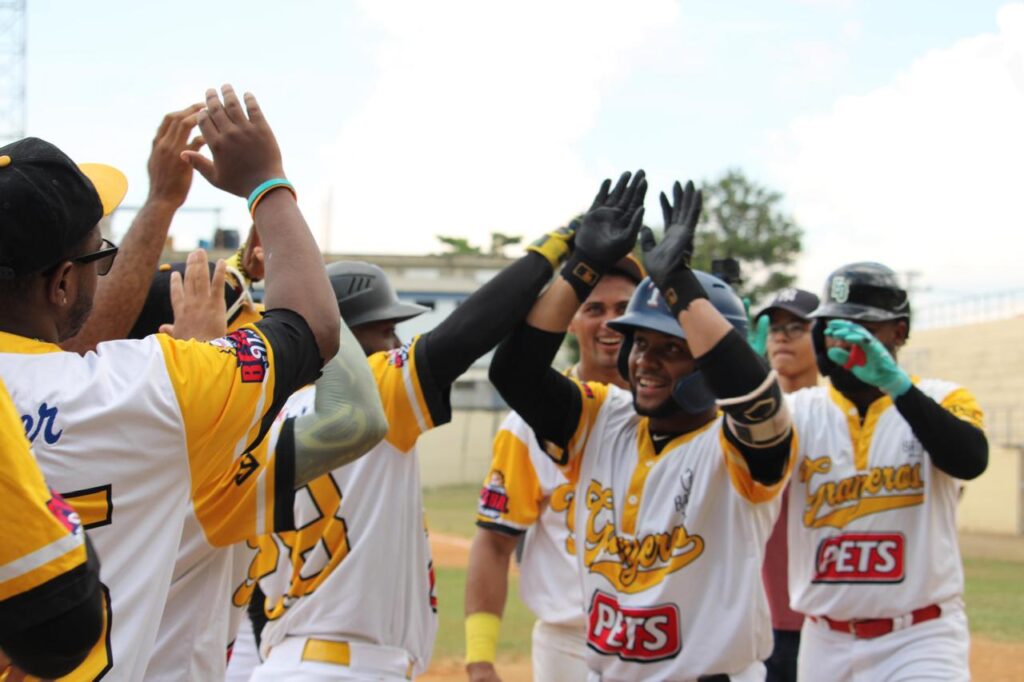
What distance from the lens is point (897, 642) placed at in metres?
5.08

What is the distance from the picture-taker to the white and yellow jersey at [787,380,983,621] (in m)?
5.14

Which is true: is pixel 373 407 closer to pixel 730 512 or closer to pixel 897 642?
pixel 730 512

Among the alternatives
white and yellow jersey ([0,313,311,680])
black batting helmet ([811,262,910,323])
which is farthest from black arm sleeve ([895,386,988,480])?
white and yellow jersey ([0,313,311,680])

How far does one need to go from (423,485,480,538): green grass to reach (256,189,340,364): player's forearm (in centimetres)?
1503

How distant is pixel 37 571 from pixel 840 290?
15.3 feet

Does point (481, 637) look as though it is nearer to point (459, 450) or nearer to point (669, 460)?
point (669, 460)

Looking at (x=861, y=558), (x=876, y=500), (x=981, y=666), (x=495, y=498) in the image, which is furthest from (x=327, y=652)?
(x=981, y=666)

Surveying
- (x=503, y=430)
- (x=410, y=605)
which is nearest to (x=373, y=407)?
(x=410, y=605)

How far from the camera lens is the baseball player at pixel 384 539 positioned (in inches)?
151

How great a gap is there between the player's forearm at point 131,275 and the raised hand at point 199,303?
1.63 ft

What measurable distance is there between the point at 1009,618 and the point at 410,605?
1130cm

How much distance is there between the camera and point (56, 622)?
1.74 m

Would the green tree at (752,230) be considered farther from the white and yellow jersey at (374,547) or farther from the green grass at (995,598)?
the white and yellow jersey at (374,547)

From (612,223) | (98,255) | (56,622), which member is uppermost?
(612,223)
